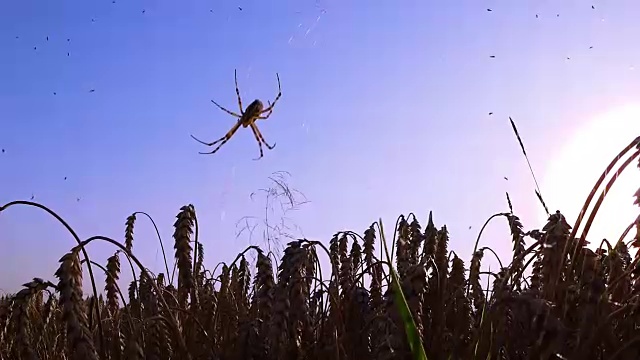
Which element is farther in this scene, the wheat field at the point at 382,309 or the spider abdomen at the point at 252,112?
the spider abdomen at the point at 252,112

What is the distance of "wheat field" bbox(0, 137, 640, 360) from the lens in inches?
64.6

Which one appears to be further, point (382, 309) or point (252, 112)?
point (252, 112)

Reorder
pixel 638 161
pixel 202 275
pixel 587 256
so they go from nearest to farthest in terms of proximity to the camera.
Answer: pixel 638 161
pixel 587 256
pixel 202 275

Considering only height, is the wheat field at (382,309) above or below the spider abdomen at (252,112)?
below

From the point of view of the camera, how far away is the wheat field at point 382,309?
5.38 ft

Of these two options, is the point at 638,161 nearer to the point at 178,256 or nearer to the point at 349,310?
the point at 349,310

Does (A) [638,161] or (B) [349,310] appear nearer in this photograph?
(A) [638,161]

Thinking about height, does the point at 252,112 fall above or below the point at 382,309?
above

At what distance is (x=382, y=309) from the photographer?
208 cm

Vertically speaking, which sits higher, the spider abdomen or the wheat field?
the spider abdomen

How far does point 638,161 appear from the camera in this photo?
1.54 metres

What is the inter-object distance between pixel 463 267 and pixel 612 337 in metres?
1.94

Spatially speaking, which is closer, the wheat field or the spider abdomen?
the wheat field

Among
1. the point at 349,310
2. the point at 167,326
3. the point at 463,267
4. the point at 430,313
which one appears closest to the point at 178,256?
the point at 167,326
